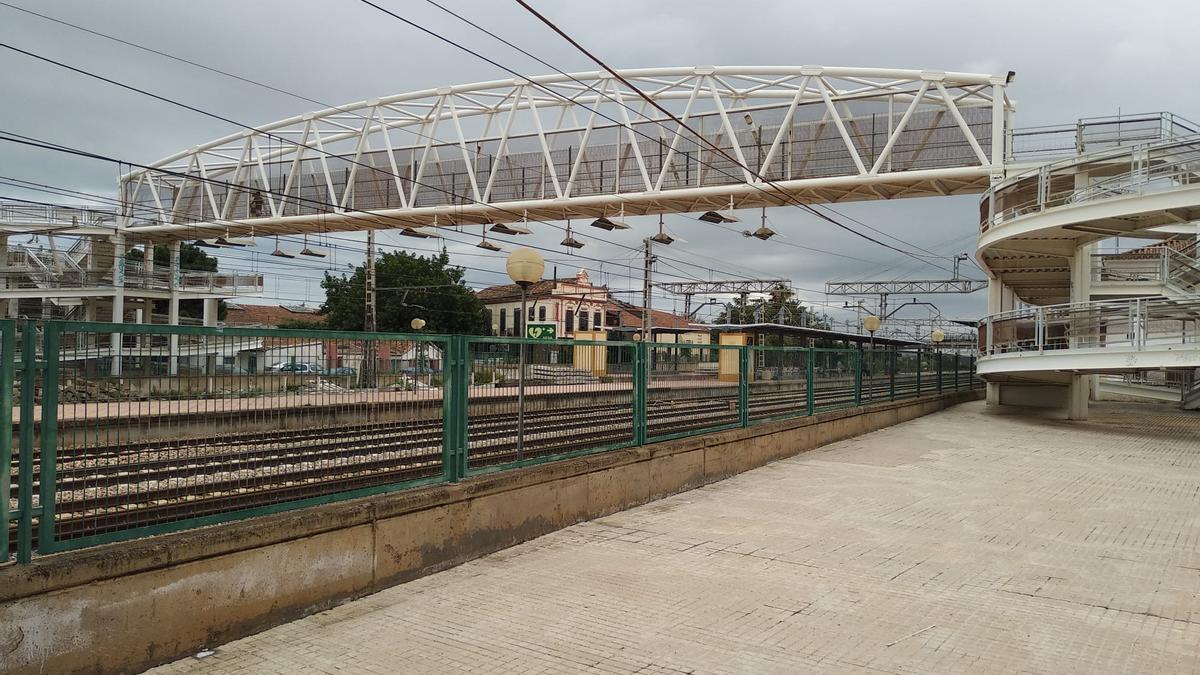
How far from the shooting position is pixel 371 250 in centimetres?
3619

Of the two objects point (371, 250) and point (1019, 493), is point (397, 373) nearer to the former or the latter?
point (1019, 493)

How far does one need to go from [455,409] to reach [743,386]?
258 inches

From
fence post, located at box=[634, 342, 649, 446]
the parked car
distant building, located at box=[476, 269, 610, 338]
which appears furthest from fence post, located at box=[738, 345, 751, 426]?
distant building, located at box=[476, 269, 610, 338]

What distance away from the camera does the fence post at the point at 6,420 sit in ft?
12.7

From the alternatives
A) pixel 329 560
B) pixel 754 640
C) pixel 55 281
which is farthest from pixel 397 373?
pixel 55 281

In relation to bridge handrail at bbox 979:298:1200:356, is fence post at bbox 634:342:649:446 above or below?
below

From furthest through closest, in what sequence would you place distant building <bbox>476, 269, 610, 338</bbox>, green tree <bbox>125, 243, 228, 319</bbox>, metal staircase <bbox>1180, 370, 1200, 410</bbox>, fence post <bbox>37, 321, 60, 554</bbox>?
distant building <bbox>476, 269, 610, 338</bbox>, green tree <bbox>125, 243, 228, 319</bbox>, metal staircase <bbox>1180, 370, 1200, 410</bbox>, fence post <bbox>37, 321, 60, 554</bbox>

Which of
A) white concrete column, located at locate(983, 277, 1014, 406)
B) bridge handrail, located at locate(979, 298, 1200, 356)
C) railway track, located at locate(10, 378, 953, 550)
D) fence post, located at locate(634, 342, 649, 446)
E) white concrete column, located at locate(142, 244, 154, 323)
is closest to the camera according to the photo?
railway track, located at locate(10, 378, 953, 550)

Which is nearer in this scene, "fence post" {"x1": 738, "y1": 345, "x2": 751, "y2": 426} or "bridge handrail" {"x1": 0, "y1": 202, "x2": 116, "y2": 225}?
"fence post" {"x1": 738, "y1": 345, "x2": 751, "y2": 426}

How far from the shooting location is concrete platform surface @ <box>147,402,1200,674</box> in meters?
4.59

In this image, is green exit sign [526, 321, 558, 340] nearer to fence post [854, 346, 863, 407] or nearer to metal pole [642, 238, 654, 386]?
fence post [854, 346, 863, 407]

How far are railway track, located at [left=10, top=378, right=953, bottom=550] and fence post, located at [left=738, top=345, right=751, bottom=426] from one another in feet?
14.6

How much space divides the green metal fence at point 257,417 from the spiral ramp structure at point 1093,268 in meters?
15.3

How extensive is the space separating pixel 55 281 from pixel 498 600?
51182 mm
